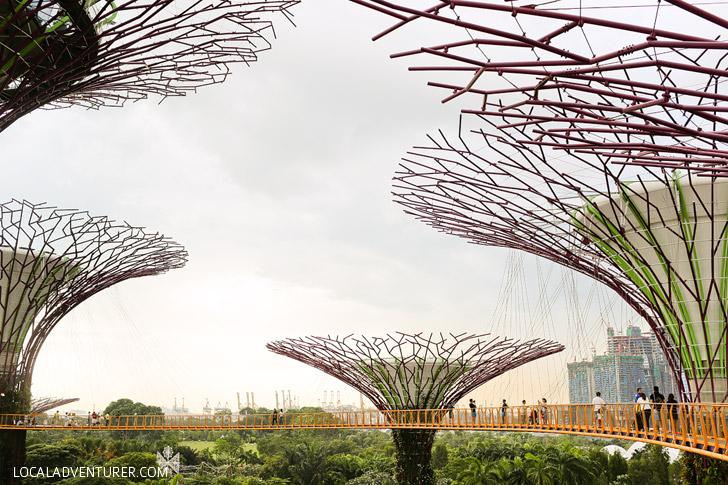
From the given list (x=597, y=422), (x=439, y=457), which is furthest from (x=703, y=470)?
(x=439, y=457)

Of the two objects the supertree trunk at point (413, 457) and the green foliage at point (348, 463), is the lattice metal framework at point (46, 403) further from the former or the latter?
the supertree trunk at point (413, 457)

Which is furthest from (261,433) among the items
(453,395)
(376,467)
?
(453,395)

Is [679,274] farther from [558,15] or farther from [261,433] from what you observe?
[261,433]

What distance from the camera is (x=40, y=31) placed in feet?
37.8

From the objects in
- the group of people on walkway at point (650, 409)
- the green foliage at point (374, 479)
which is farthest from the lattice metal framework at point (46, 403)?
the group of people on walkway at point (650, 409)

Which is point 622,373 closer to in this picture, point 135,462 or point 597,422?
point 597,422

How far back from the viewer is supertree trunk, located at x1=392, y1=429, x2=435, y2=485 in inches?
974

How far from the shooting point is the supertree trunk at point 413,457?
24.7 m

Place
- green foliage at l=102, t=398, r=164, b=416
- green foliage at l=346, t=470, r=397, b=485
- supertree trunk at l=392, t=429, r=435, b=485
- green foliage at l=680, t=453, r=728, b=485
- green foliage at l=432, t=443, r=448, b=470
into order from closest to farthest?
green foliage at l=680, t=453, r=728, b=485 → supertree trunk at l=392, t=429, r=435, b=485 → green foliage at l=346, t=470, r=397, b=485 → green foliage at l=432, t=443, r=448, b=470 → green foliage at l=102, t=398, r=164, b=416

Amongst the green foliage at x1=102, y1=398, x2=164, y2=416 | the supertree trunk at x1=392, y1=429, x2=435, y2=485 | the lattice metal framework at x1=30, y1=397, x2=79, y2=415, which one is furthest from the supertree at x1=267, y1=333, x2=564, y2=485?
the green foliage at x1=102, y1=398, x2=164, y2=416

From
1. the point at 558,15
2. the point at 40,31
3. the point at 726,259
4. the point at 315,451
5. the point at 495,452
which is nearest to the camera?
the point at 558,15

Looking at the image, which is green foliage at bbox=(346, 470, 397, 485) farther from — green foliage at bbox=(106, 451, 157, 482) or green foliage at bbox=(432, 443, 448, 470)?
green foliage at bbox=(432, 443, 448, 470)

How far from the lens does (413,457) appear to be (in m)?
25.0

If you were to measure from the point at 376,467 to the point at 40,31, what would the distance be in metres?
39.9
